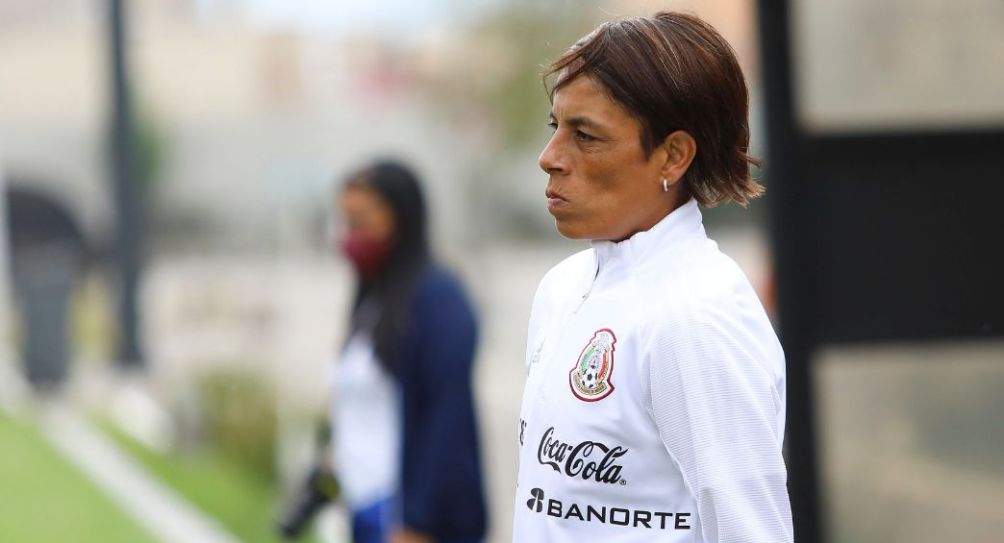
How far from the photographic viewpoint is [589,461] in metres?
1.91

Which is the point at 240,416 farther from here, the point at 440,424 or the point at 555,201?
the point at 555,201

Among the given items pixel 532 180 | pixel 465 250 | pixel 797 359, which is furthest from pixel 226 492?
pixel 797 359

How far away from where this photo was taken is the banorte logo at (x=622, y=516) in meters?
1.89

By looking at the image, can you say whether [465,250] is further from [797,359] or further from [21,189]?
[21,189]

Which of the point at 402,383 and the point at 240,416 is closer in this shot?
the point at 402,383

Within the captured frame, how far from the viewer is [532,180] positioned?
6473 mm

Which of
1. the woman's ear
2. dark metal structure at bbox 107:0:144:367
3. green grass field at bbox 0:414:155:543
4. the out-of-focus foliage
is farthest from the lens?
dark metal structure at bbox 107:0:144:367

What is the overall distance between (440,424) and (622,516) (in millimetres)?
1960

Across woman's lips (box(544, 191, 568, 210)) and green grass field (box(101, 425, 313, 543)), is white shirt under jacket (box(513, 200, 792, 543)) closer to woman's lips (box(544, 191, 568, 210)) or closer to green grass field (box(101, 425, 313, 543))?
woman's lips (box(544, 191, 568, 210))

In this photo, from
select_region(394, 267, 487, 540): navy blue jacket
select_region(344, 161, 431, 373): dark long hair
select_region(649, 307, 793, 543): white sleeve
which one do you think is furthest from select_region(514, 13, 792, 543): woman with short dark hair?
select_region(344, 161, 431, 373): dark long hair

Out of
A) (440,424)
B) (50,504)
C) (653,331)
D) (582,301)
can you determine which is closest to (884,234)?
(440,424)

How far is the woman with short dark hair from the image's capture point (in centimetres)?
185

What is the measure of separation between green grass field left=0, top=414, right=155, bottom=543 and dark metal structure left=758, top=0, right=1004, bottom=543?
17.0 ft

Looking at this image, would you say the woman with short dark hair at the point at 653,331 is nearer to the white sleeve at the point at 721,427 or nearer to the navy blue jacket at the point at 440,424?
the white sleeve at the point at 721,427
